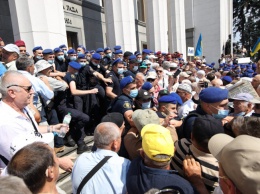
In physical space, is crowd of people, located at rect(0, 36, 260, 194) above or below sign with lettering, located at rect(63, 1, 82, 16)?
below

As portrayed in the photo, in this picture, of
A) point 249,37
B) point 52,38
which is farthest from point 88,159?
point 249,37

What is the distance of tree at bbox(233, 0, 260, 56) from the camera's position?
32625 mm

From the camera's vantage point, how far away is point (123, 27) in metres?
10.1

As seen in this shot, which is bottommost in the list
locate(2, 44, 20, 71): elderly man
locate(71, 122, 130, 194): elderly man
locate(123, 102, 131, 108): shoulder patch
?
locate(71, 122, 130, 194): elderly man

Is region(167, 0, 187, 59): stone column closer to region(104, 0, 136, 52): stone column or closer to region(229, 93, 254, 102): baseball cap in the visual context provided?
region(104, 0, 136, 52): stone column

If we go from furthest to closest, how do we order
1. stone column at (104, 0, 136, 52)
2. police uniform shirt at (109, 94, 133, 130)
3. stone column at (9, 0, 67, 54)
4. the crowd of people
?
stone column at (104, 0, 136, 52) → stone column at (9, 0, 67, 54) → police uniform shirt at (109, 94, 133, 130) → the crowd of people

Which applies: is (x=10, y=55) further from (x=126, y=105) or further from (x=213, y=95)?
(x=213, y=95)

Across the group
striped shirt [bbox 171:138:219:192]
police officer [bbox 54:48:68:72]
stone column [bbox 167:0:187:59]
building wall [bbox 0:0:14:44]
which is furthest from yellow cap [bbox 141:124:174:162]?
stone column [bbox 167:0:187:59]

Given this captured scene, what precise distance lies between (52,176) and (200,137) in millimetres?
1116

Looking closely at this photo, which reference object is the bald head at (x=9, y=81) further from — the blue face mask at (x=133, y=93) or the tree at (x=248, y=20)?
the tree at (x=248, y=20)

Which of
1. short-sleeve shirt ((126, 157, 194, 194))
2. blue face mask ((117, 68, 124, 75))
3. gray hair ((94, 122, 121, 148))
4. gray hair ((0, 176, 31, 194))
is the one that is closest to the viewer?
gray hair ((0, 176, 31, 194))

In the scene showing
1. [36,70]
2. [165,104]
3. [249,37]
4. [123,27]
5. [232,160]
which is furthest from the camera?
[249,37]

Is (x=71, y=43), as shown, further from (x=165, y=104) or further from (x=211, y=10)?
(x=211, y=10)

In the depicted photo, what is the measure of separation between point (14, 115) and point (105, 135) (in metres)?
0.83
